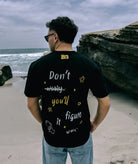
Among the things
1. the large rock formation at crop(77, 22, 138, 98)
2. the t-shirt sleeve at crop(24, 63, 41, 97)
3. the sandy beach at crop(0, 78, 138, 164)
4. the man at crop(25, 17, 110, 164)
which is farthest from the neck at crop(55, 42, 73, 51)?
the large rock formation at crop(77, 22, 138, 98)

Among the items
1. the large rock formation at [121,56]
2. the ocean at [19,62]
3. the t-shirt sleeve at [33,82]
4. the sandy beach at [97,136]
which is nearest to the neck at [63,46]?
the t-shirt sleeve at [33,82]

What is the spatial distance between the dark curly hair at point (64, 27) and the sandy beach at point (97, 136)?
2898 millimetres

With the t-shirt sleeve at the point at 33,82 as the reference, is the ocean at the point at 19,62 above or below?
below

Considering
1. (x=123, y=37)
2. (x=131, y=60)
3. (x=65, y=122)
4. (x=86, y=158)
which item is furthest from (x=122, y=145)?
(x=123, y=37)

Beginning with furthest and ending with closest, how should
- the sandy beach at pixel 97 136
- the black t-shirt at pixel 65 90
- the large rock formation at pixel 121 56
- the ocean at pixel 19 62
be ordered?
the ocean at pixel 19 62 → the large rock formation at pixel 121 56 → the sandy beach at pixel 97 136 → the black t-shirt at pixel 65 90

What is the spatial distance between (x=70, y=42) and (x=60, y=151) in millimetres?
1256

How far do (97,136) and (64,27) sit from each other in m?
3.76

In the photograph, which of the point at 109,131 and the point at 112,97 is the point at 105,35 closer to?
the point at 112,97

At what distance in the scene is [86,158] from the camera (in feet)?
5.85

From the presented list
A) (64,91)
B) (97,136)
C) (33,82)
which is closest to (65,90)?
(64,91)

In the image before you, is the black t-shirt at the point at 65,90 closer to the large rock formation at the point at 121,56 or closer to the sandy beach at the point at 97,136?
the sandy beach at the point at 97,136

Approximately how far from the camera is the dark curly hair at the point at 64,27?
5.10 ft

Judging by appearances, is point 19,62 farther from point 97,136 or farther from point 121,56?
point 97,136

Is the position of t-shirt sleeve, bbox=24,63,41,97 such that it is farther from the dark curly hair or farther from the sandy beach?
the sandy beach
